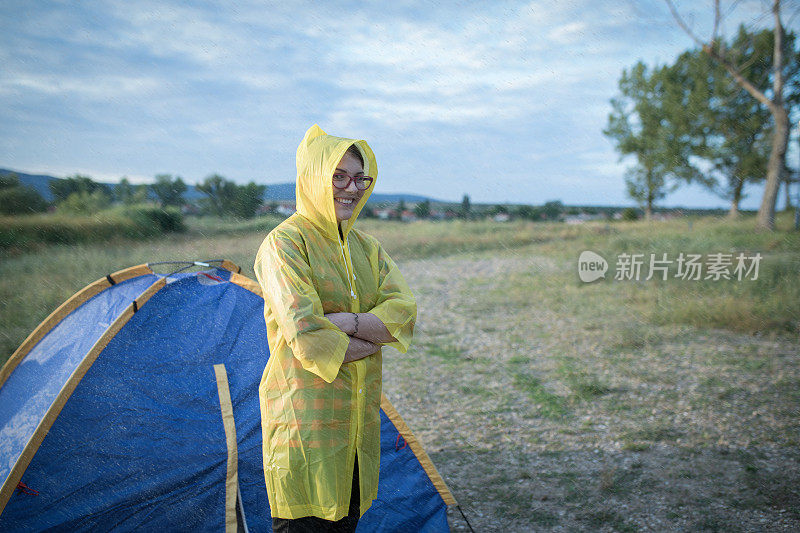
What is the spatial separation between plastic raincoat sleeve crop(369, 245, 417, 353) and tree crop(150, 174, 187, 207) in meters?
4.95

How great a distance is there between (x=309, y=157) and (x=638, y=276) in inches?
337

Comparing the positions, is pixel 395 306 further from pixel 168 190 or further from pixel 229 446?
pixel 168 190

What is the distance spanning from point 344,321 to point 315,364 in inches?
6.9

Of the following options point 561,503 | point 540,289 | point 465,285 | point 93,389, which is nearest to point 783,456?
point 561,503

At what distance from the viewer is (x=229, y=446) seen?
2.26m

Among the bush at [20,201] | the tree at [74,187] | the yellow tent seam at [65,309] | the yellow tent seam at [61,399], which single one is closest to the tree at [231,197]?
the tree at [74,187]

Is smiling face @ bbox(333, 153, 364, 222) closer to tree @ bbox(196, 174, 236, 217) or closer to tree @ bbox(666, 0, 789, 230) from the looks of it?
tree @ bbox(196, 174, 236, 217)

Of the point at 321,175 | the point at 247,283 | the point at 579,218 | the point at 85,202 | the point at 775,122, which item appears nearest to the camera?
the point at 321,175

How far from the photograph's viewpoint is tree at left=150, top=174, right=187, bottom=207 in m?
5.86

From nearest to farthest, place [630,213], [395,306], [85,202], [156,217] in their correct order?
[395,306] < [85,202] < [156,217] < [630,213]

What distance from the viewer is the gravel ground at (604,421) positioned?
2.78m

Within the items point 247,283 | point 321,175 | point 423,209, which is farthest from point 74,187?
point 423,209

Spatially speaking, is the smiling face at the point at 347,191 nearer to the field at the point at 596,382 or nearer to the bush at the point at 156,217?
the field at the point at 596,382

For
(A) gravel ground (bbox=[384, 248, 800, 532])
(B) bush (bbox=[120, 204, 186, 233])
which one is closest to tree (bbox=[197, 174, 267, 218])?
(B) bush (bbox=[120, 204, 186, 233])
